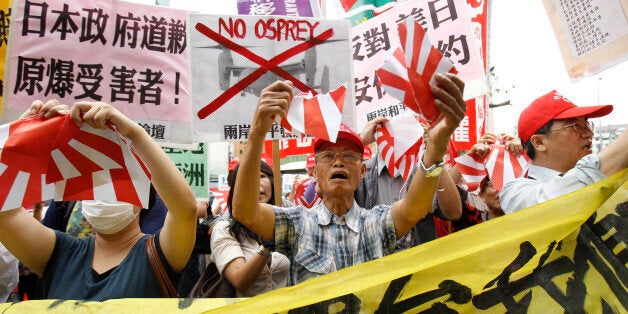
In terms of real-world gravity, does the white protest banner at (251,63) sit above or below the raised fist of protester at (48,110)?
above

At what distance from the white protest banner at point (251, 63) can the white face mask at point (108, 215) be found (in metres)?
1.14

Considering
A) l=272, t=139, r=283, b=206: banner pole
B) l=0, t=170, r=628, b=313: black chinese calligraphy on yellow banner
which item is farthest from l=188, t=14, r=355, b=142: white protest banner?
l=0, t=170, r=628, b=313: black chinese calligraphy on yellow banner

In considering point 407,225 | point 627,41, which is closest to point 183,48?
point 407,225

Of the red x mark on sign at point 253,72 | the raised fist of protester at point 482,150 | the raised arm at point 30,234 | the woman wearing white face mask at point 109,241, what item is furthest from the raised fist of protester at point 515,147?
the raised arm at point 30,234

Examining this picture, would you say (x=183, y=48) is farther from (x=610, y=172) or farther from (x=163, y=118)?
(x=610, y=172)

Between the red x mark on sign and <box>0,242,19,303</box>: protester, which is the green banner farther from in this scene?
<box>0,242,19,303</box>: protester

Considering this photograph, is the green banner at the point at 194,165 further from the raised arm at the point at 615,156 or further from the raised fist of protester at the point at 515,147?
the raised arm at the point at 615,156

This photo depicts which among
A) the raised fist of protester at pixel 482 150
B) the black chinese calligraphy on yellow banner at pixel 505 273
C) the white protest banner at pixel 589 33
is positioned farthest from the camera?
the raised fist of protester at pixel 482 150

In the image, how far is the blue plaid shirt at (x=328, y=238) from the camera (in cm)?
213

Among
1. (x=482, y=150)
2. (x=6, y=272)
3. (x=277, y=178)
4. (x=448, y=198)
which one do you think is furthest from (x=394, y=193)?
(x=6, y=272)

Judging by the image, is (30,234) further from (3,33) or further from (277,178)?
(3,33)

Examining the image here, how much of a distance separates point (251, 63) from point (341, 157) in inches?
51.9

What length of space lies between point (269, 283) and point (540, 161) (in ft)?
5.41

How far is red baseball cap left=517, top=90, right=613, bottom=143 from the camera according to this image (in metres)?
2.55
